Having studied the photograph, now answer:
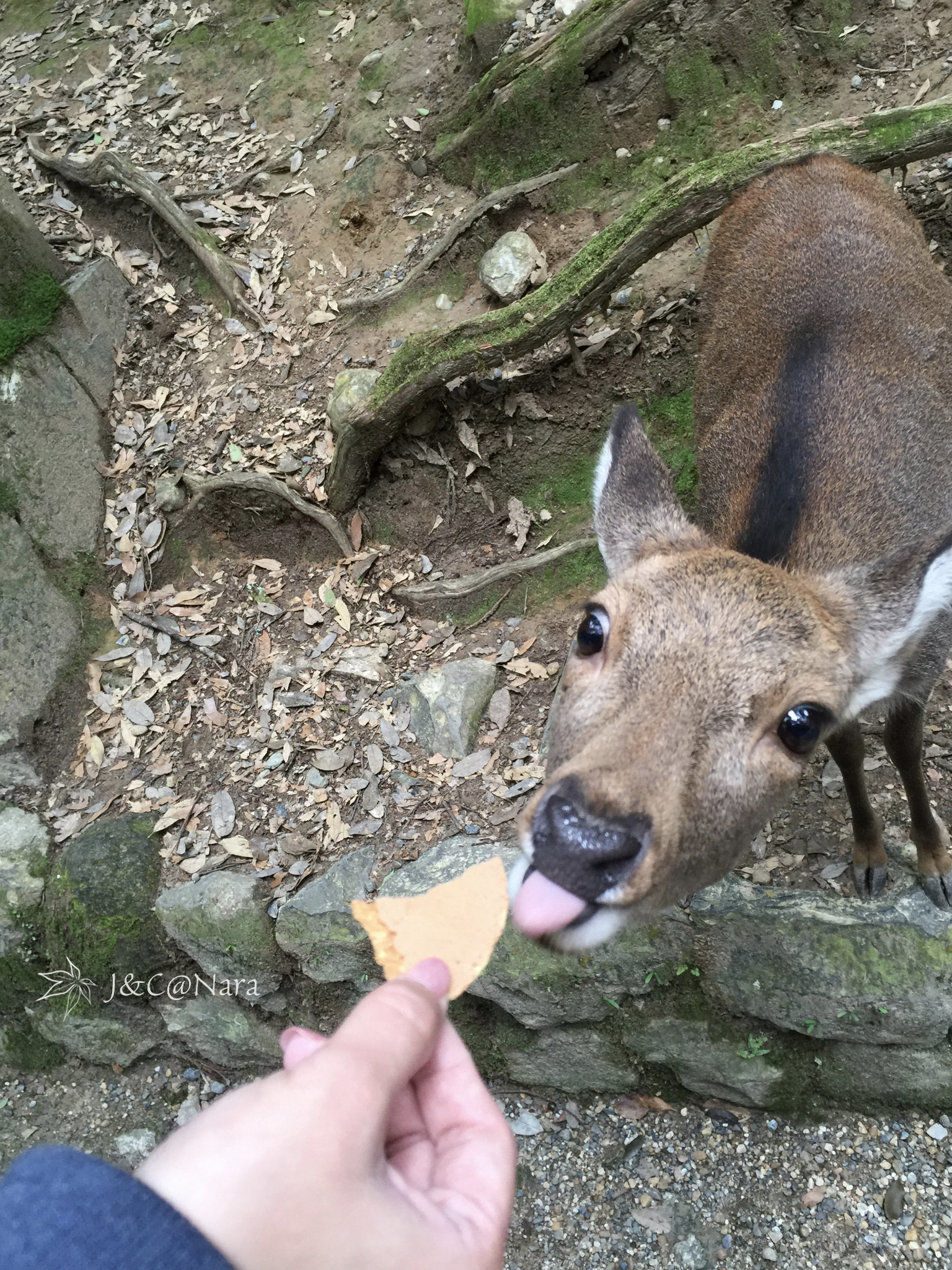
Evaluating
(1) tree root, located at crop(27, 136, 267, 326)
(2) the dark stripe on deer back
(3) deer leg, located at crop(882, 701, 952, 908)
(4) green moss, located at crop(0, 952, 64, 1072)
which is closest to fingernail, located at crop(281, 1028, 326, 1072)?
(2) the dark stripe on deer back

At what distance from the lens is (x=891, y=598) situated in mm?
2824

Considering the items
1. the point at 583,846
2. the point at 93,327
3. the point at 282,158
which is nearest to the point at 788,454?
the point at 583,846

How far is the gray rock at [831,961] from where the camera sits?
3561mm

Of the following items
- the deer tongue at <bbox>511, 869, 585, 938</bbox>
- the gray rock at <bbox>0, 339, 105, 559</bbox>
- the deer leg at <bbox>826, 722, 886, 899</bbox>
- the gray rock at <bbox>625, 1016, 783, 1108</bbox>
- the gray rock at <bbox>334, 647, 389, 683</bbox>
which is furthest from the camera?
the gray rock at <bbox>0, 339, 105, 559</bbox>

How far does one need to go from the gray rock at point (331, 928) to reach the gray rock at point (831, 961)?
1.58 metres

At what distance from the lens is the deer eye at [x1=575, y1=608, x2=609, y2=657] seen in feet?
8.78

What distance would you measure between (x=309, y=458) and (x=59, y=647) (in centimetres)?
197

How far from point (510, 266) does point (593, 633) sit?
4062 millimetres

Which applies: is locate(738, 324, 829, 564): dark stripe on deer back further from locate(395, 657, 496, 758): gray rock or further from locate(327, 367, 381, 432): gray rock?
locate(327, 367, 381, 432): gray rock

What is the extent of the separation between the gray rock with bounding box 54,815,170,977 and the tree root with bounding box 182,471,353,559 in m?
2.13

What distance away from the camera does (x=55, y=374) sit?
19.2ft

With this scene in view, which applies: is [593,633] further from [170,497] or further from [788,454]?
[170,497]

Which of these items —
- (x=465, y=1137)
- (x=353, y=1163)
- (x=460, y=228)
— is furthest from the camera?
(x=460, y=228)

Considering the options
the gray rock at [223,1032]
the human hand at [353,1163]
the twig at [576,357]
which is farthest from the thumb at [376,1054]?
the twig at [576,357]
